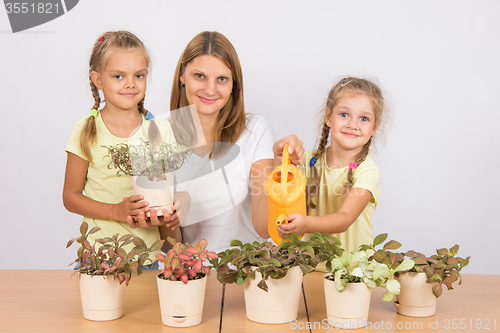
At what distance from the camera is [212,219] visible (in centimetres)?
187

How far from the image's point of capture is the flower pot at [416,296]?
1.11m

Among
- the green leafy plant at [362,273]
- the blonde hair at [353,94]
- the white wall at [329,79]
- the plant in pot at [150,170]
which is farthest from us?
the white wall at [329,79]

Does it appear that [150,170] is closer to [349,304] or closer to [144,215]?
[144,215]

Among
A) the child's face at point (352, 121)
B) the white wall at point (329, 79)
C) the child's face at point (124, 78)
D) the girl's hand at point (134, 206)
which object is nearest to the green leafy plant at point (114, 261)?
the girl's hand at point (134, 206)

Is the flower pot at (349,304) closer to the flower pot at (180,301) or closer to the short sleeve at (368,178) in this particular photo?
the flower pot at (180,301)

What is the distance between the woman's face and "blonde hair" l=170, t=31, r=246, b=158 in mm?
24

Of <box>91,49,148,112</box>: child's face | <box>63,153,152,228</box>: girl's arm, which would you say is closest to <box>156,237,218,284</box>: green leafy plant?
<box>63,153,152,228</box>: girl's arm

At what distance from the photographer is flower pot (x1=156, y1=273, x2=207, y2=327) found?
104cm

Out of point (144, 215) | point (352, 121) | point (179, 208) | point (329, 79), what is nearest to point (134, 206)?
point (144, 215)

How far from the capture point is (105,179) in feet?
5.45

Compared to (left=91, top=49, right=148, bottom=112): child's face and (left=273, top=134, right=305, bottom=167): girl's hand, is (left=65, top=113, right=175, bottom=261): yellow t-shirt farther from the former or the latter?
(left=273, top=134, right=305, bottom=167): girl's hand

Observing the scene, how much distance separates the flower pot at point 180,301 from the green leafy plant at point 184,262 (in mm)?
17

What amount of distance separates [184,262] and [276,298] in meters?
0.22

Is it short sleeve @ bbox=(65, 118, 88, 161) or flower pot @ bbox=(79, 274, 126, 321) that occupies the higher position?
short sleeve @ bbox=(65, 118, 88, 161)
